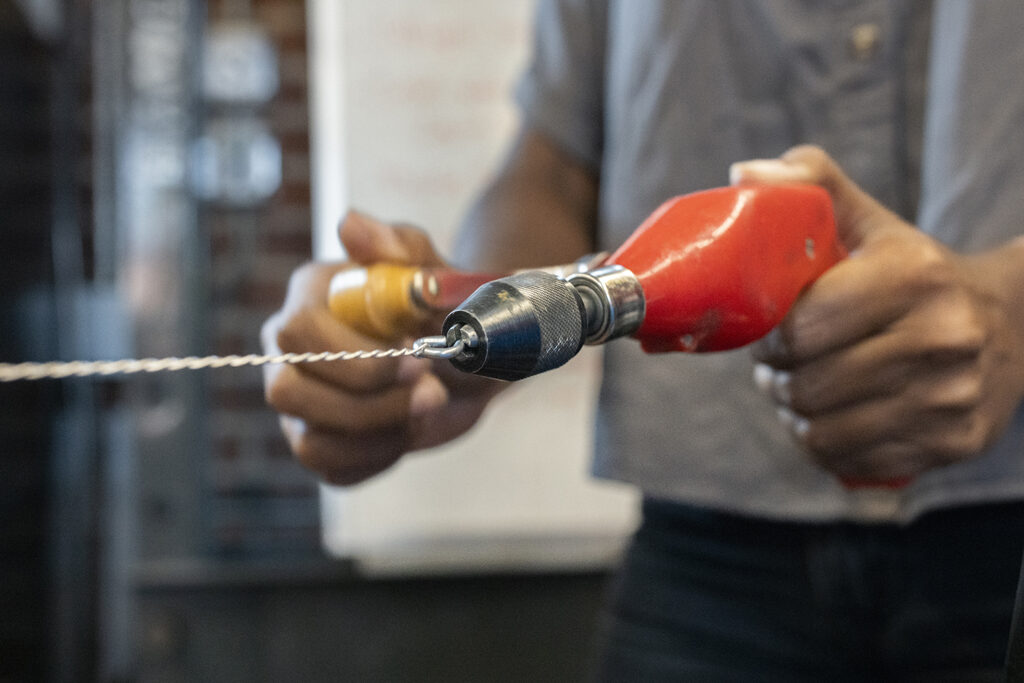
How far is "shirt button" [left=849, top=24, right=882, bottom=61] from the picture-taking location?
39 cm

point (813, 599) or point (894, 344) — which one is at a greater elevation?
point (894, 344)

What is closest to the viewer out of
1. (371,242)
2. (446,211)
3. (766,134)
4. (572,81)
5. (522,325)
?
(522,325)

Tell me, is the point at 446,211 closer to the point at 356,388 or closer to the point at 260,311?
the point at 260,311

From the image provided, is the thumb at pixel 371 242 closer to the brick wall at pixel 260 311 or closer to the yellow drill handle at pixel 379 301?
the yellow drill handle at pixel 379 301

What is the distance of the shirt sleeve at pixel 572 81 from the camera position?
0.53m

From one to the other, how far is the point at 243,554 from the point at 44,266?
0.47 meters

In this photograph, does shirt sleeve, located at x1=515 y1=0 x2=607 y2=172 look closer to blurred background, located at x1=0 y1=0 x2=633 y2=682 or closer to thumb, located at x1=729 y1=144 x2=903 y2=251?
thumb, located at x1=729 y1=144 x2=903 y2=251

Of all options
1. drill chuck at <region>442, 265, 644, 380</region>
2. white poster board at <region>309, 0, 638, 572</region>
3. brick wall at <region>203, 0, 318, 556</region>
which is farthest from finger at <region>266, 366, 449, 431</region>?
brick wall at <region>203, 0, 318, 556</region>

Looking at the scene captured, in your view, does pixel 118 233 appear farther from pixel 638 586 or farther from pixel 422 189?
pixel 638 586

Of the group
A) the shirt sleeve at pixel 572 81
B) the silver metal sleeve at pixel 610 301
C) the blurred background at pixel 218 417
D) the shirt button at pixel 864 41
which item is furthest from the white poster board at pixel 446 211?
the silver metal sleeve at pixel 610 301

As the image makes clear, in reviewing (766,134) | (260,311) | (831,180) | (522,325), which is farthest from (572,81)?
(260,311)

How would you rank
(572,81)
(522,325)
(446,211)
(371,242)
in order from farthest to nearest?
(446,211) < (572,81) < (371,242) < (522,325)

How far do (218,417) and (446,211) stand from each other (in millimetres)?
448

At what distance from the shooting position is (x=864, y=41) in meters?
0.39
